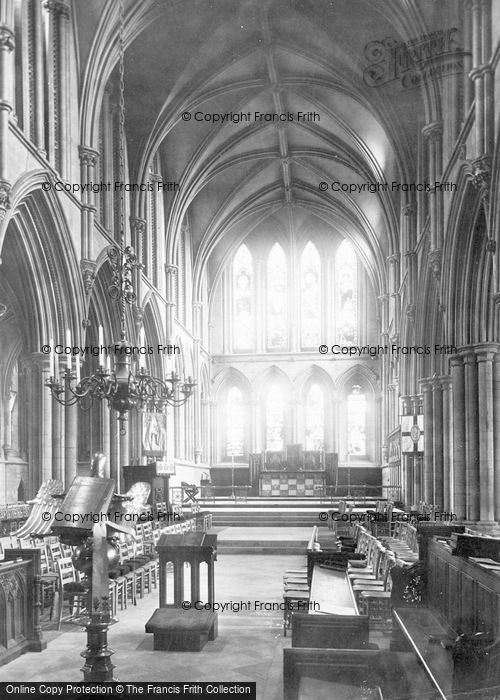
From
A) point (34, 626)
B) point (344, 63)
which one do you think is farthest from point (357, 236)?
point (34, 626)

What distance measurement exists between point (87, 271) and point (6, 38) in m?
5.08

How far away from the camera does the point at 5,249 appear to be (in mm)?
14336

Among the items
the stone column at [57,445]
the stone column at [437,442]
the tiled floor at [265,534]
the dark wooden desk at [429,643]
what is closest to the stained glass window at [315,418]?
the tiled floor at [265,534]

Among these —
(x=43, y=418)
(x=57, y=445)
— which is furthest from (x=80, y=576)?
(x=43, y=418)

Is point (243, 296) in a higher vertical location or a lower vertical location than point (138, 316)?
higher

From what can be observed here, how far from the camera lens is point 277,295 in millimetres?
33031

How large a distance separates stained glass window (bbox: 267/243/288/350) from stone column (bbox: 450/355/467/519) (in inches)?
769

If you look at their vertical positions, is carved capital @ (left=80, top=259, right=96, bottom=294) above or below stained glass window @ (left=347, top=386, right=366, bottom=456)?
above

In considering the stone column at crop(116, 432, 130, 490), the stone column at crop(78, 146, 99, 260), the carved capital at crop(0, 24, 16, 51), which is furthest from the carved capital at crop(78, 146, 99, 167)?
the stone column at crop(116, 432, 130, 490)

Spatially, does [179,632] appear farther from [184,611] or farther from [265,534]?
[265,534]

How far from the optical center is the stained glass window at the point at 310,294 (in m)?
32.8

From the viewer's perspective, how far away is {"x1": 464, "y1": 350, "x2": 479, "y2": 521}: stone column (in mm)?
12680

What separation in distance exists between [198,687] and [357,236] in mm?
28231

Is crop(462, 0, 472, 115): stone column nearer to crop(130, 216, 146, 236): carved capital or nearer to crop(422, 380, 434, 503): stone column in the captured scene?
crop(422, 380, 434, 503): stone column
